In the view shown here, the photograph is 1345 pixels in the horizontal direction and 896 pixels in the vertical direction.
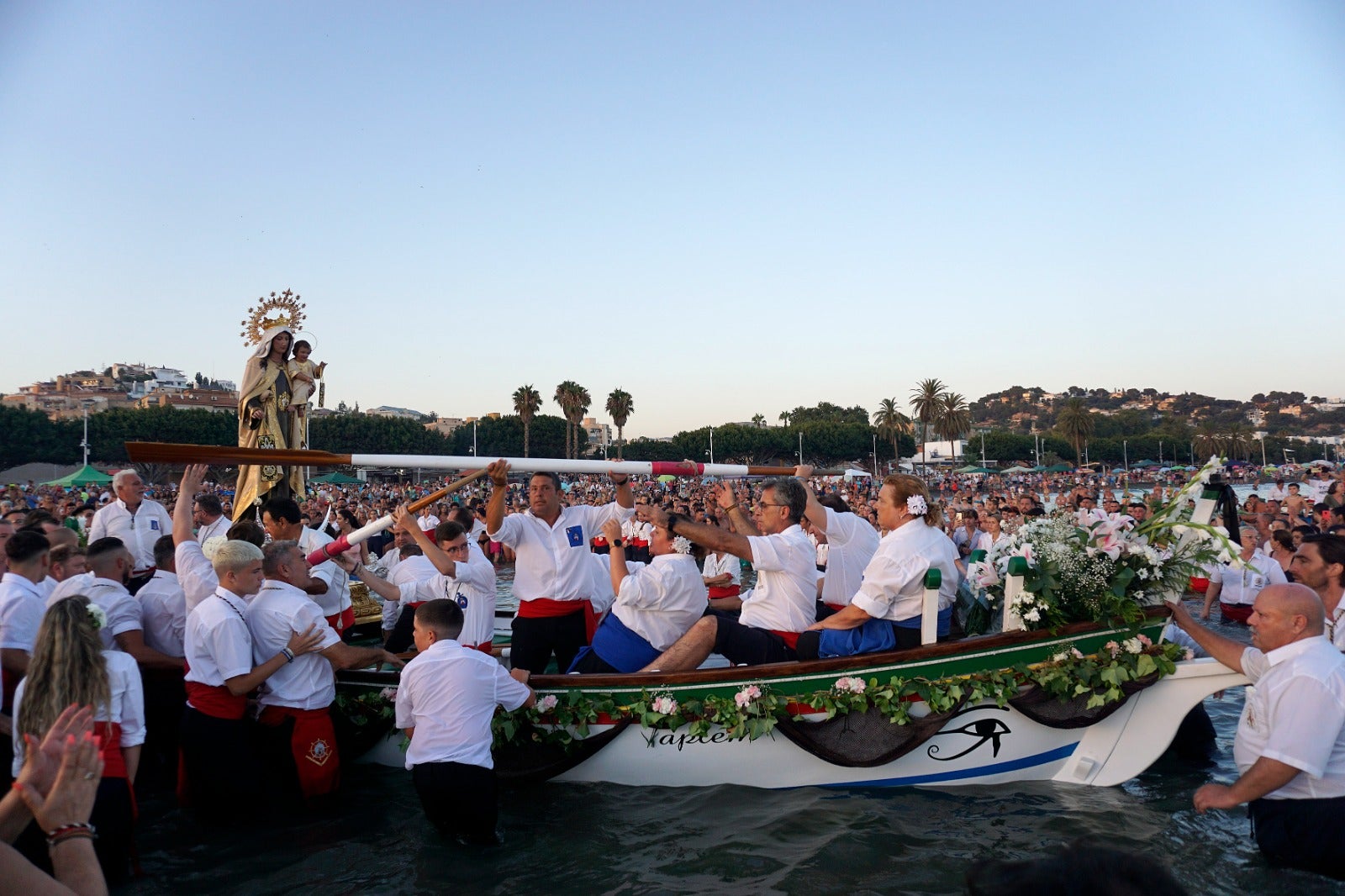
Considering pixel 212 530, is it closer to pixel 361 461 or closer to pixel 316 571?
pixel 316 571

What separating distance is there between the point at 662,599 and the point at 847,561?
1.88m

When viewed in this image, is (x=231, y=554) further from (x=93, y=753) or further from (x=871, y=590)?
(x=871, y=590)

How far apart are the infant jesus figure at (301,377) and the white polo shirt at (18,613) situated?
523 cm

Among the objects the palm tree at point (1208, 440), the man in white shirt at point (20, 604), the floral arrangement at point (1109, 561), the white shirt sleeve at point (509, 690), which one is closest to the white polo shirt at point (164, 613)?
the man in white shirt at point (20, 604)

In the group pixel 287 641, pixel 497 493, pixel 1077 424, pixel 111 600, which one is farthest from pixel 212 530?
pixel 1077 424

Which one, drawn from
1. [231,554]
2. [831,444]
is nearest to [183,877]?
[231,554]

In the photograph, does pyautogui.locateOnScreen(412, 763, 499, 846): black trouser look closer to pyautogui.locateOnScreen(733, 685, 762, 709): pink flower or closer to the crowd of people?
the crowd of people

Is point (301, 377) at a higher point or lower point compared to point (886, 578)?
higher

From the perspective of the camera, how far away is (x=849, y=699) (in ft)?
19.0

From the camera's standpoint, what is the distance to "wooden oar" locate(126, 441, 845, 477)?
515 centimetres

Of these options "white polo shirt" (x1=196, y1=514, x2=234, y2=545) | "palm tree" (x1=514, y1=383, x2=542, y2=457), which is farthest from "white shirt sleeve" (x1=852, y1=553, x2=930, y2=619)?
"palm tree" (x1=514, y1=383, x2=542, y2=457)

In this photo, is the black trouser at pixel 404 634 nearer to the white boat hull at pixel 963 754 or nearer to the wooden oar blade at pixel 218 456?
the wooden oar blade at pixel 218 456

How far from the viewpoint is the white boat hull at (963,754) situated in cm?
570

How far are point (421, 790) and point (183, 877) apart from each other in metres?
1.49
